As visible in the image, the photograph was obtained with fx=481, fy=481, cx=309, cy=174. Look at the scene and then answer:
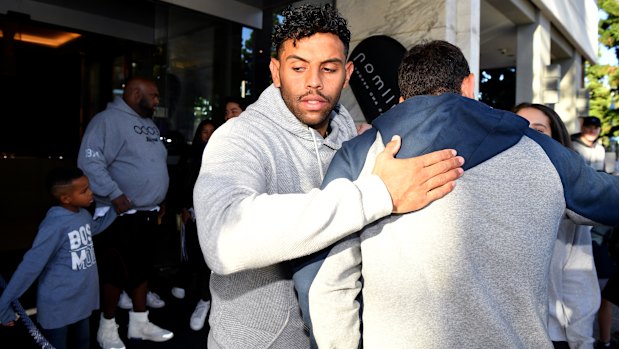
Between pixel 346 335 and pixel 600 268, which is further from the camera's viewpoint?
pixel 600 268

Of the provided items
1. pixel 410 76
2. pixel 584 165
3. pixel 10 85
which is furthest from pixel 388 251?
pixel 10 85

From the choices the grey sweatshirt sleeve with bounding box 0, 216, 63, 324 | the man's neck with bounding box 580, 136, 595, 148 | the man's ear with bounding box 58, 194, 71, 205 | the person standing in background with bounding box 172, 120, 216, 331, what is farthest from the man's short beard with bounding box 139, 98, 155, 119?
the man's neck with bounding box 580, 136, 595, 148

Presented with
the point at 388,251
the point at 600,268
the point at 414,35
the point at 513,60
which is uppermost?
the point at 513,60

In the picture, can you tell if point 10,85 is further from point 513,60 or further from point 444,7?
point 513,60

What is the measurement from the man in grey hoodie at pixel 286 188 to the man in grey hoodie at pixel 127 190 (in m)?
2.65

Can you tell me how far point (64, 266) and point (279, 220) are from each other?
98.4 inches

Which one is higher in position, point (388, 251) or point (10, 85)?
point (10, 85)

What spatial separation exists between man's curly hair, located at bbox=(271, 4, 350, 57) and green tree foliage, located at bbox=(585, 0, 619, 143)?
20.8m

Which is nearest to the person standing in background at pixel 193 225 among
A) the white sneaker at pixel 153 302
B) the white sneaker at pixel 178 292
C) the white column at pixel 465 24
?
the white sneaker at pixel 178 292

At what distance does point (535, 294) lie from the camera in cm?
131

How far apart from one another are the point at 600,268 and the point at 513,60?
36.3 ft

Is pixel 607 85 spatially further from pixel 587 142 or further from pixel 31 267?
pixel 31 267

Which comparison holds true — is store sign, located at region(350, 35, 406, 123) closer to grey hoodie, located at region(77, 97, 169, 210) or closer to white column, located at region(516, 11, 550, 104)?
grey hoodie, located at region(77, 97, 169, 210)

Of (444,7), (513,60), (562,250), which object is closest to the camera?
(562,250)
